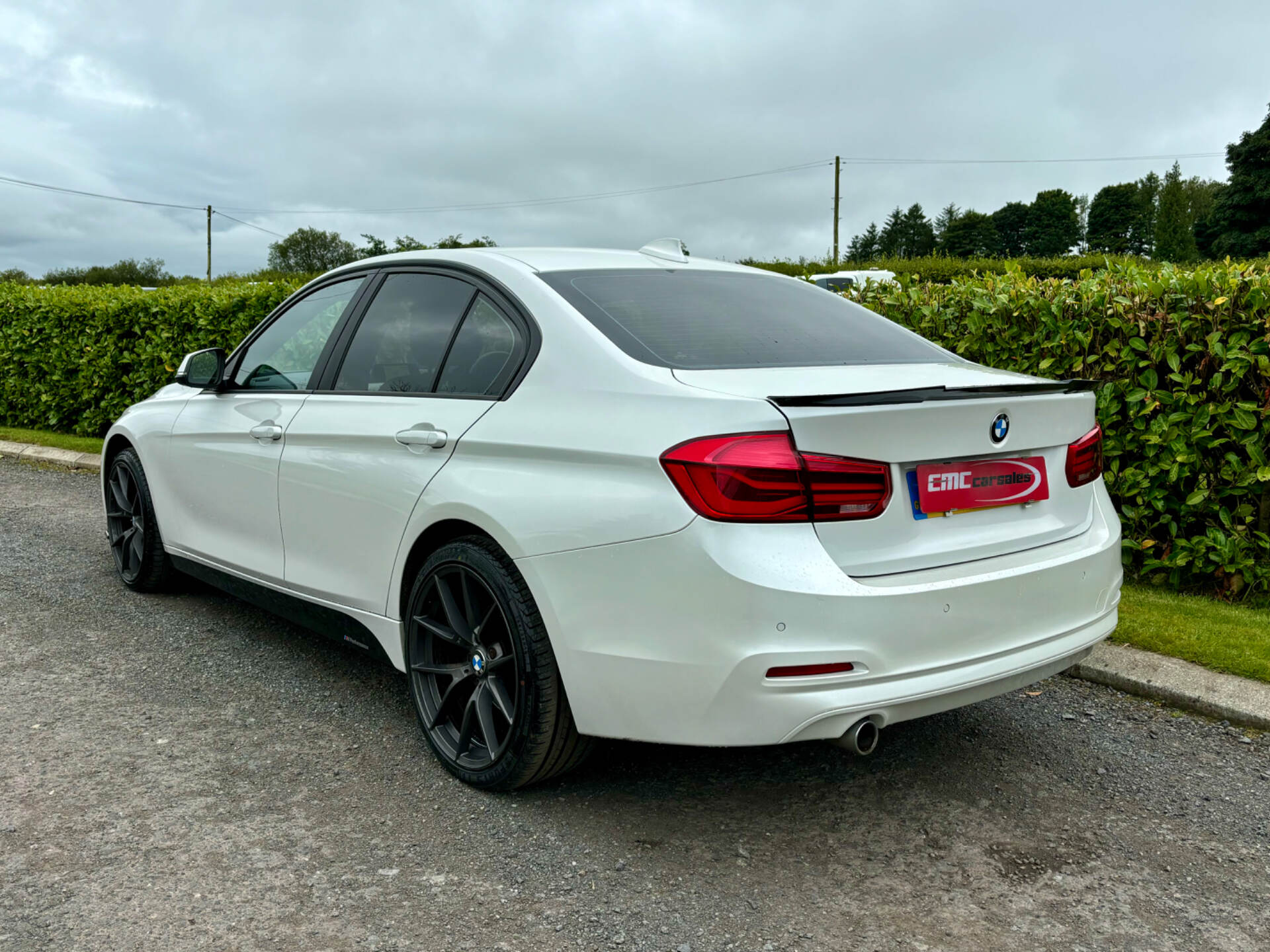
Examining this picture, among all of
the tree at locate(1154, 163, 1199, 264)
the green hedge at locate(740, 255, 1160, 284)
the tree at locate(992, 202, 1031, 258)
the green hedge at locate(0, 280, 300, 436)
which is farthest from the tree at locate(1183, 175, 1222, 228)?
the green hedge at locate(0, 280, 300, 436)

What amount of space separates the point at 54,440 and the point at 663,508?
11.2 metres

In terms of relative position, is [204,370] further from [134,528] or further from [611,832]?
[611,832]

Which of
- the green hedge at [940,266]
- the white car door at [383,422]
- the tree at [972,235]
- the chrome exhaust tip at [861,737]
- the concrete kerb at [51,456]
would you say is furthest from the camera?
the tree at [972,235]

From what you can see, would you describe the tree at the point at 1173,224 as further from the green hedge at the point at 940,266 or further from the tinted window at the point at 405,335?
the tinted window at the point at 405,335

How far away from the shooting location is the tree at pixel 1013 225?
121 meters

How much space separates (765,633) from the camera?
251cm

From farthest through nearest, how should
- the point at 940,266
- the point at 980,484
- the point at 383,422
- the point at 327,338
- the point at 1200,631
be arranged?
1. the point at 940,266
2. the point at 1200,631
3. the point at 327,338
4. the point at 383,422
5. the point at 980,484

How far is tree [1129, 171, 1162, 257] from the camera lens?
109000 millimetres

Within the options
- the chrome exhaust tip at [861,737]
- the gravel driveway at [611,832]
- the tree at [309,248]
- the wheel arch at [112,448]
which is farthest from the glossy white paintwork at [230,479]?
the tree at [309,248]

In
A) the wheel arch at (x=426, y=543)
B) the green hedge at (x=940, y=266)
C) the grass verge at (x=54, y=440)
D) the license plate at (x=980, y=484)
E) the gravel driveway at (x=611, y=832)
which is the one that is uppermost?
the green hedge at (x=940, y=266)

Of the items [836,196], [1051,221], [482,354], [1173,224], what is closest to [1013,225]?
[1051,221]

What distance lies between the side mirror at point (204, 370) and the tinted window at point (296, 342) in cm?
11

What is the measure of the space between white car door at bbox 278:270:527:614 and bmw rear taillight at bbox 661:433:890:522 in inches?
34.2

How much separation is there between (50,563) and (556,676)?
448cm
